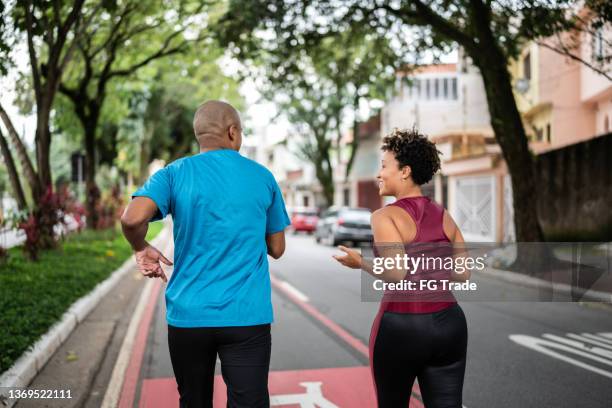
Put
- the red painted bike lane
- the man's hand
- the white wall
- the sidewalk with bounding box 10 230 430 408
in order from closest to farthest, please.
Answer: the man's hand < the red painted bike lane < the sidewalk with bounding box 10 230 430 408 < the white wall

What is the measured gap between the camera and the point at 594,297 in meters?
10.0

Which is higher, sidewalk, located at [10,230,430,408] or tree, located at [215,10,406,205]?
tree, located at [215,10,406,205]

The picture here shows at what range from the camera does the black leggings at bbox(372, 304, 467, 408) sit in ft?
8.58

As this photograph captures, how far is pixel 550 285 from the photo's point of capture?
1177 centimetres

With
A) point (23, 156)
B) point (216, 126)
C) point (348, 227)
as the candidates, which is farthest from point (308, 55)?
point (216, 126)

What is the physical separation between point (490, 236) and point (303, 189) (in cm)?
3615

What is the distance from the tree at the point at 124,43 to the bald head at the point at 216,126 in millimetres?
12857

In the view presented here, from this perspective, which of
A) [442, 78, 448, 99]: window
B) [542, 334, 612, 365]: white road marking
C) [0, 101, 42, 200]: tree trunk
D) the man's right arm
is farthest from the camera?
[442, 78, 448, 99]: window

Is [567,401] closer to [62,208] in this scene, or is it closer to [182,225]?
[182,225]

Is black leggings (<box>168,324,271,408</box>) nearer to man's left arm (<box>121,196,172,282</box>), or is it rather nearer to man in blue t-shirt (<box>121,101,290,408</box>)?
man in blue t-shirt (<box>121,101,290,408</box>)

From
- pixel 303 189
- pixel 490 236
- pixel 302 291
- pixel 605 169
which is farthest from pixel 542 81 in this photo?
pixel 303 189

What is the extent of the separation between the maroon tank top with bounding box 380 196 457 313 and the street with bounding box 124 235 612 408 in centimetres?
246

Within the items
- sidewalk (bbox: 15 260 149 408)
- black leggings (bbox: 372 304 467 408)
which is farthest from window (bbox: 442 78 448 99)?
black leggings (bbox: 372 304 467 408)

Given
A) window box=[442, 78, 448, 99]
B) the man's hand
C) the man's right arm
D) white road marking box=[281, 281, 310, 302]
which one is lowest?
white road marking box=[281, 281, 310, 302]
